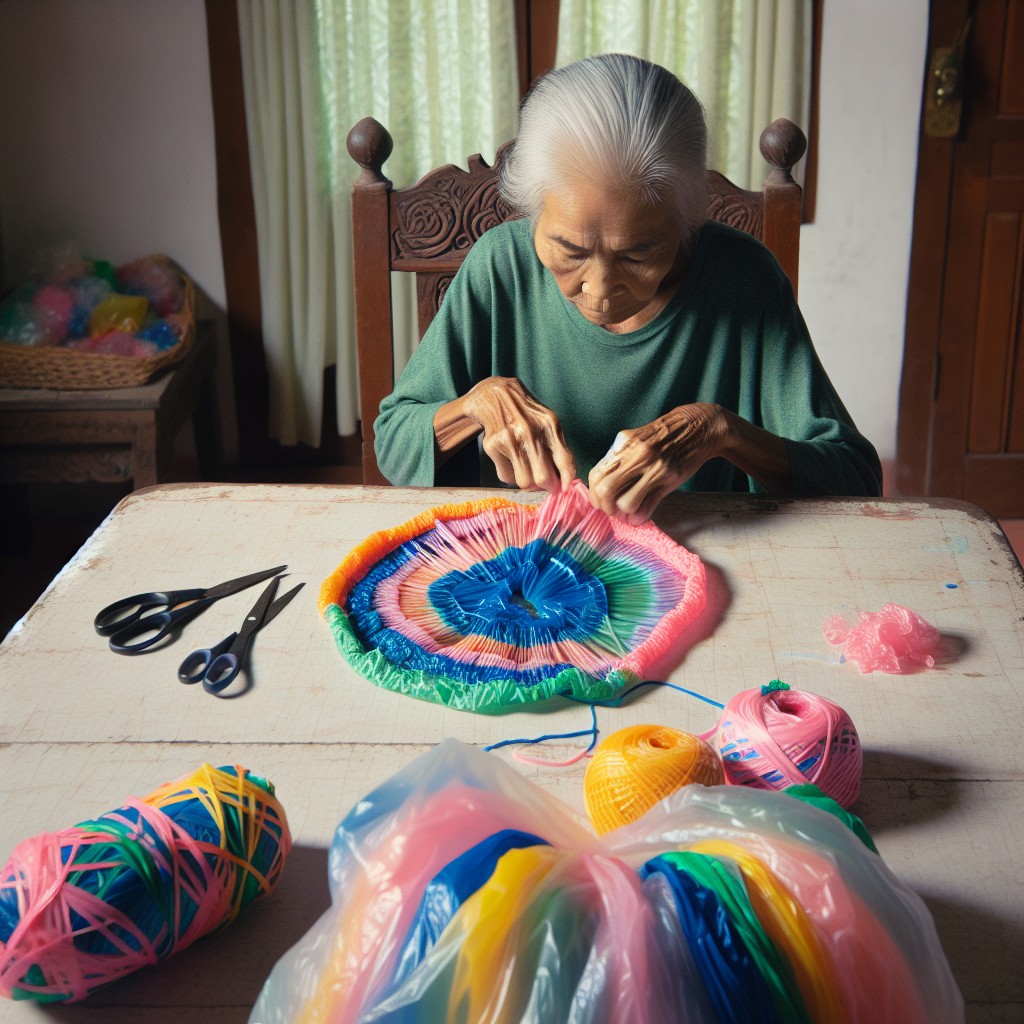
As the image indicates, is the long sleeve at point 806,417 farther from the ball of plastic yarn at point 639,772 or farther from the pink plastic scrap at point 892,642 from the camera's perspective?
the ball of plastic yarn at point 639,772

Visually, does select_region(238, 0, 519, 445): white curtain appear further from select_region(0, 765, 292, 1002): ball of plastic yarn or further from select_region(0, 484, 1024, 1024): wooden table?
select_region(0, 765, 292, 1002): ball of plastic yarn

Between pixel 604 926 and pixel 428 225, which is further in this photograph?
pixel 428 225

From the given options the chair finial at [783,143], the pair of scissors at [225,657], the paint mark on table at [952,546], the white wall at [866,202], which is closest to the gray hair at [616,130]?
the chair finial at [783,143]

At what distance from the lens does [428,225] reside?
1794 mm

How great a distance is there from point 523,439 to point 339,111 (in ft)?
7.05

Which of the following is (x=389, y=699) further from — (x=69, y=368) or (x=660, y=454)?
(x=69, y=368)

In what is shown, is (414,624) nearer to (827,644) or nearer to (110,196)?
(827,644)

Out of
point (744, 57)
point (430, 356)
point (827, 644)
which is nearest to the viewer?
point (827, 644)

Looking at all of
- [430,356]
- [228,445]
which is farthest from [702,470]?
[228,445]

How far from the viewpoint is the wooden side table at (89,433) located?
8.83 feet

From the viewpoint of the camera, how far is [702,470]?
1.67 m

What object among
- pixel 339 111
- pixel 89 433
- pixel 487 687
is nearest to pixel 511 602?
pixel 487 687

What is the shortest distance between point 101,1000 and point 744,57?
2.93m

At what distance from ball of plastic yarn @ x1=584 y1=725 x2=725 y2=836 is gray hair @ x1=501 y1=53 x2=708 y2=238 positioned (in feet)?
2.24
